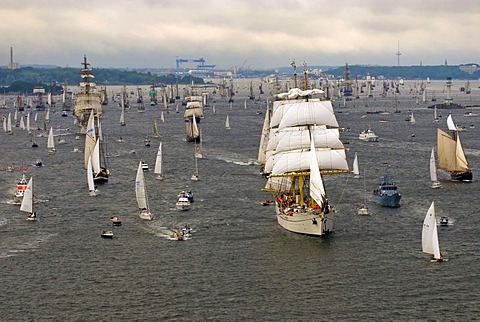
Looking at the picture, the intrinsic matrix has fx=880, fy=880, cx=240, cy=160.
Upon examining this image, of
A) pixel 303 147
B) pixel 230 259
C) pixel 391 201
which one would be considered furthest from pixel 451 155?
pixel 230 259

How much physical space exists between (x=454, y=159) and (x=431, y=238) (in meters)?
47.3

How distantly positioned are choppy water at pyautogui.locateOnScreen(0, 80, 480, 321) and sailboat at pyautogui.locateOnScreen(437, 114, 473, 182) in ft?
7.83

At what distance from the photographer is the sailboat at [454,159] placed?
364 ft

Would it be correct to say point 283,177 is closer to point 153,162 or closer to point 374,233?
point 374,233

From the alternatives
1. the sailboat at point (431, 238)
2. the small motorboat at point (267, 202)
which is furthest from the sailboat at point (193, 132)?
the sailboat at point (431, 238)

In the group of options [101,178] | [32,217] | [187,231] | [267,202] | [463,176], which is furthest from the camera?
[101,178]

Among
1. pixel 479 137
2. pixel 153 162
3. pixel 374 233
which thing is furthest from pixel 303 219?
pixel 479 137

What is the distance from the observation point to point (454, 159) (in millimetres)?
113938

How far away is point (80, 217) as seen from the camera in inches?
3536

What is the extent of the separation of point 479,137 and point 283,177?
10174 centimetres

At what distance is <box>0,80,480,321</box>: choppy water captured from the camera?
189 ft

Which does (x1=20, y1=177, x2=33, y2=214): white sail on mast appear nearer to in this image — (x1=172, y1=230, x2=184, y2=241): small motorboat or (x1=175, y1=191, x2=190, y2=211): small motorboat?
(x1=175, y1=191, x2=190, y2=211): small motorboat

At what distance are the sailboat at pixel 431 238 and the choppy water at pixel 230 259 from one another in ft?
3.02

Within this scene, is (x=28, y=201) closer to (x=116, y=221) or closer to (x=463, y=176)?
(x=116, y=221)
